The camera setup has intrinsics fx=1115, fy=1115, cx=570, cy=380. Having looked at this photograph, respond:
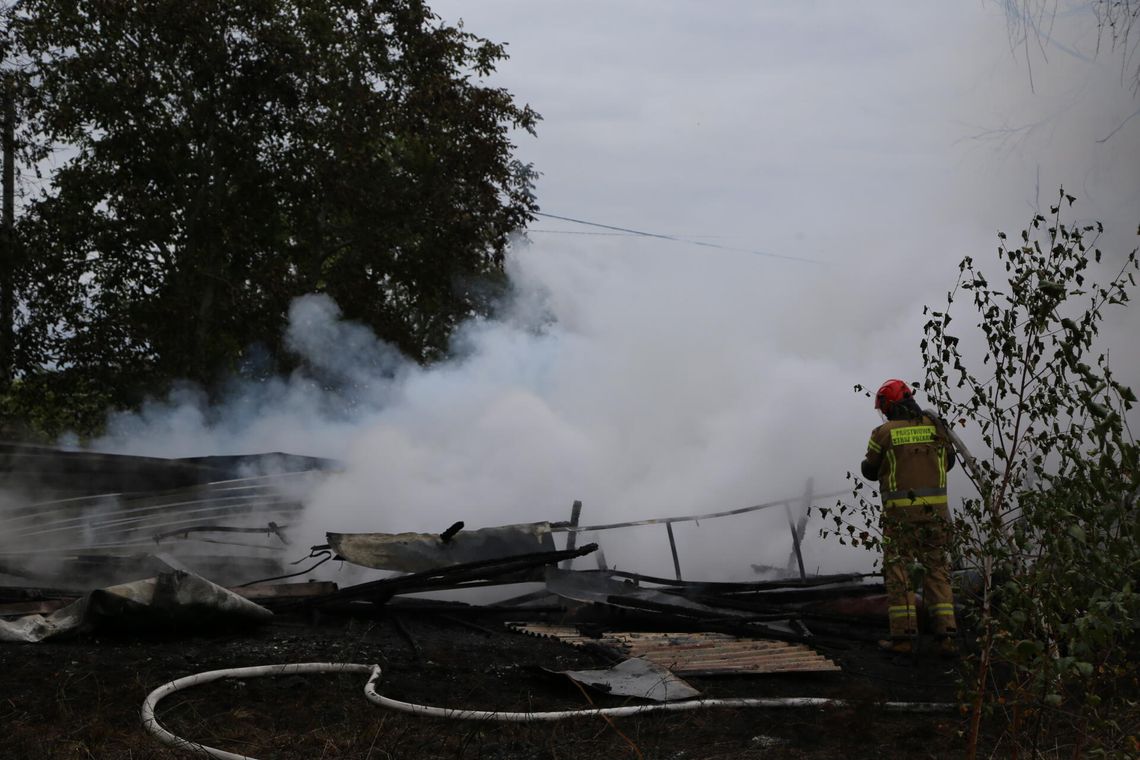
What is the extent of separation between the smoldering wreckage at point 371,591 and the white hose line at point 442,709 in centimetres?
1

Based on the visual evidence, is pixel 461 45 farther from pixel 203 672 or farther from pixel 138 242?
pixel 203 672

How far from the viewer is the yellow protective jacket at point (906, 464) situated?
7.84m

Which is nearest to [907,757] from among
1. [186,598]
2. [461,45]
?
[186,598]

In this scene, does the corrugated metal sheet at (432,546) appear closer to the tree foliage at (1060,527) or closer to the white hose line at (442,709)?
the white hose line at (442,709)

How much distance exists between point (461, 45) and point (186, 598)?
13.5 metres

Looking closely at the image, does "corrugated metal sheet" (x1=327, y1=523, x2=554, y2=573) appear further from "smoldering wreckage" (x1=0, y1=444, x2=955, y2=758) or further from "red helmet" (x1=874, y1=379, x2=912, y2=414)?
"red helmet" (x1=874, y1=379, x2=912, y2=414)

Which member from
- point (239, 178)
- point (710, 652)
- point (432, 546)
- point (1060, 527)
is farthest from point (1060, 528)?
point (239, 178)

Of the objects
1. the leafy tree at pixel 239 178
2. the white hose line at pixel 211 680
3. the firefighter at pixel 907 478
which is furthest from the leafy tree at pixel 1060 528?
the leafy tree at pixel 239 178

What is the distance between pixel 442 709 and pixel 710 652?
2404mm

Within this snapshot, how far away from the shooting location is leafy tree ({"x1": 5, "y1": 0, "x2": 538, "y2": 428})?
17.2 metres

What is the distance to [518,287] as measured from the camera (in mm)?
23297

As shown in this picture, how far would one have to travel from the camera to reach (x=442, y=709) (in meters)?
5.47

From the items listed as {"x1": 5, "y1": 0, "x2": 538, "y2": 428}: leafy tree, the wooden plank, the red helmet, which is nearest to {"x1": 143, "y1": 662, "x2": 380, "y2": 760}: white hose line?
the wooden plank

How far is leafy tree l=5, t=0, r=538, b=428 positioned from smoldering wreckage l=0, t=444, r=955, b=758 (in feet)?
20.1
